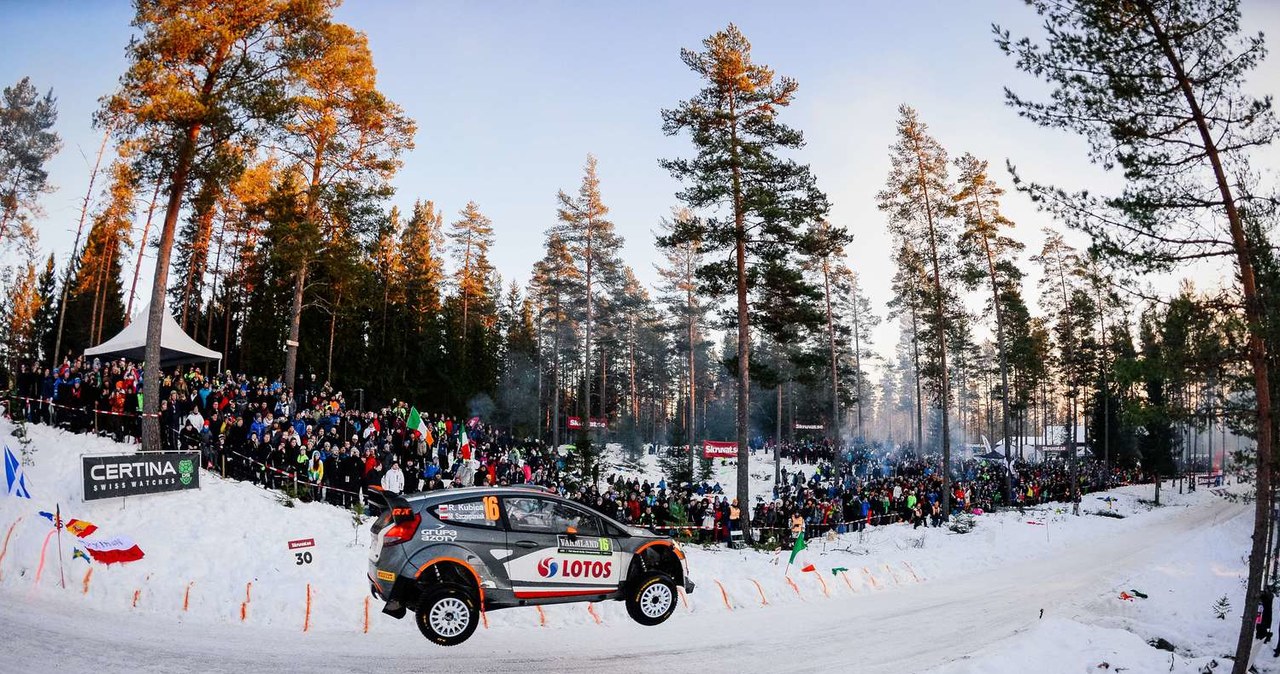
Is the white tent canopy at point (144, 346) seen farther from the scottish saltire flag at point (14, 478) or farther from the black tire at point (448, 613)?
the black tire at point (448, 613)

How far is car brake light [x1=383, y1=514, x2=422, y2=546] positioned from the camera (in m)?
7.53

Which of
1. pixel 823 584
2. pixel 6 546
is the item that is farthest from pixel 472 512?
pixel 823 584

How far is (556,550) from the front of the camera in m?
8.00

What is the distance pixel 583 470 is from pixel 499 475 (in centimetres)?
528

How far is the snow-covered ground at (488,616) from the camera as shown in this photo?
10088 mm

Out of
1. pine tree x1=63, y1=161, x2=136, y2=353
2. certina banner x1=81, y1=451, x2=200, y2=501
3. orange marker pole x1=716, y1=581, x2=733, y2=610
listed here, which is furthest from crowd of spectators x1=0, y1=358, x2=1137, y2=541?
pine tree x1=63, y1=161, x2=136, y2=353

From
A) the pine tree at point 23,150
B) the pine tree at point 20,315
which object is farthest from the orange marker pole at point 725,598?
the pine tree at point 20,315

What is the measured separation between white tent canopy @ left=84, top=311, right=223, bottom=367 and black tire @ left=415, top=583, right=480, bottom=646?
59.8 ft

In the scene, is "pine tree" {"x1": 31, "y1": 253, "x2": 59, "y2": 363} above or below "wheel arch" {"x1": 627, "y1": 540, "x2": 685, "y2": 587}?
above

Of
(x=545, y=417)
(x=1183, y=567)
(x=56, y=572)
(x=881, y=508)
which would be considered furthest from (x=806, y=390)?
(x=56, y=572)

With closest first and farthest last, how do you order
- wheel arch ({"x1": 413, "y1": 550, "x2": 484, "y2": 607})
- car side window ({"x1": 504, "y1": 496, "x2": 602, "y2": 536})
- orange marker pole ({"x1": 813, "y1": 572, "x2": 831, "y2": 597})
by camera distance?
1. wheel arch ({"x1": 413, "y1": 550, "x2": 484, "y2": 607})
2. car side window ({"x1": 504, "y1": 496, "x2": 602, "y2": 536})
3. orange marker pole ({"x1": 813, "y1": 572, "x2": 831, "y2": 597})

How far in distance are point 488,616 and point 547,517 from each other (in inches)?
224

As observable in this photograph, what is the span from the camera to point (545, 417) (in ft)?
203

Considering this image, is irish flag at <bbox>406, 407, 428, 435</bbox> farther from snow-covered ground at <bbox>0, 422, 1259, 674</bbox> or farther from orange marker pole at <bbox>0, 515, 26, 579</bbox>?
orange marker pole at <bbox>0, 515, 26, 579</bbox>
